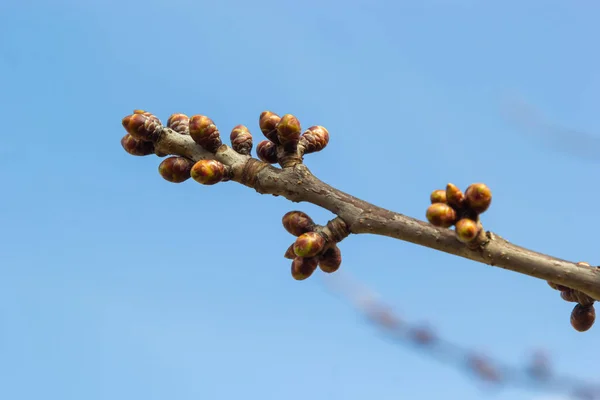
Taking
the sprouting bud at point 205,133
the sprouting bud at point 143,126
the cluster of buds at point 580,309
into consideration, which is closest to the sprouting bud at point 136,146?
the sprouting bud at point 143,126

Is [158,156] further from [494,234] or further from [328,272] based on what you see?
[494,234]

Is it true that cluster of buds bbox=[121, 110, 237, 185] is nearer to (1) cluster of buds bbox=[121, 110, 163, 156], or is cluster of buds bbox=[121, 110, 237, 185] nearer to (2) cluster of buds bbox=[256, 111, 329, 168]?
(1) cluster of buds bbox=[121, 110, 163, 156]

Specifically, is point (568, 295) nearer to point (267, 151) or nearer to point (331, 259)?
point (331, 259)

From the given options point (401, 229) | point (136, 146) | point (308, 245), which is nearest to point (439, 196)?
point (401, 229)

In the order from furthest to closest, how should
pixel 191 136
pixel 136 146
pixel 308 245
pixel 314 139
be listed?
pixel 314 139, pixel 136 146, pixel 191 136, pixel 308 245

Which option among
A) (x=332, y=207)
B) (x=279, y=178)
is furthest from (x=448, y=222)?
(x=279, y=178)

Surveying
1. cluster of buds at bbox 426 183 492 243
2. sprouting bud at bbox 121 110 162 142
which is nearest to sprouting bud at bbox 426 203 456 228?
cluster of buds at bbox 426 183 492 243
